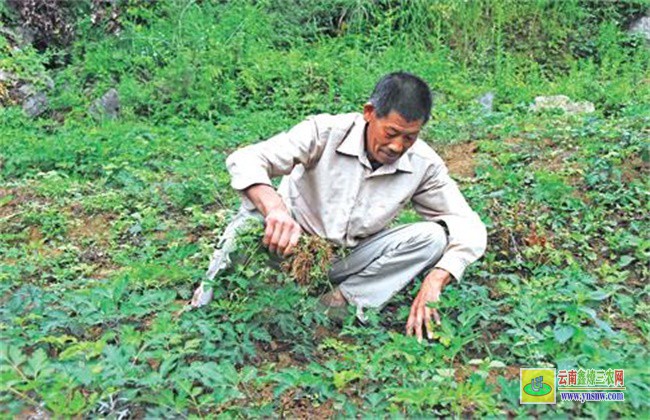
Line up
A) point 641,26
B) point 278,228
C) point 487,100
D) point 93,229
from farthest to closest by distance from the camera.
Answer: point 641,26 → point 487,100 → point 93,229 → point 278,228

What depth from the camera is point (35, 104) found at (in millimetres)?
8117

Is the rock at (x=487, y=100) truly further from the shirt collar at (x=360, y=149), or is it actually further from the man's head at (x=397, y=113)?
the man's head at (x=397, y=113)

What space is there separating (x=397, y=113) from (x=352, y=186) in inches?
16.0

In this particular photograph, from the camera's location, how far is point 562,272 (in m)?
4.01

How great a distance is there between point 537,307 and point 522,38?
6993 mm

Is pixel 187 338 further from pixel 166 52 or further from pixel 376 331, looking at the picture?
pixel 166 52

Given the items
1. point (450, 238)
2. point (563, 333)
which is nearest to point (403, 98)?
point (450, 238)

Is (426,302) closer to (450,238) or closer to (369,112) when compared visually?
(450,238)

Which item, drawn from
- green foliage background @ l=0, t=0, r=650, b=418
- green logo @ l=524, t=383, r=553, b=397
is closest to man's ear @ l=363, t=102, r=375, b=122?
green foliage background @ l=0, t=0, r=650, b=418

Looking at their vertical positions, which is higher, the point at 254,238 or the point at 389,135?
the point at 389,135

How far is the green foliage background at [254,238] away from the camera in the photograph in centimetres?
291

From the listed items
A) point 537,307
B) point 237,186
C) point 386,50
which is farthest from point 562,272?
point 386,50

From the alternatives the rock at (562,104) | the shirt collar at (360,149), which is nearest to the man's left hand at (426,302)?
the shirt collar at (360,149)

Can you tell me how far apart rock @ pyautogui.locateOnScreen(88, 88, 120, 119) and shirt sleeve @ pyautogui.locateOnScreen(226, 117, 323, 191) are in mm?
4811
